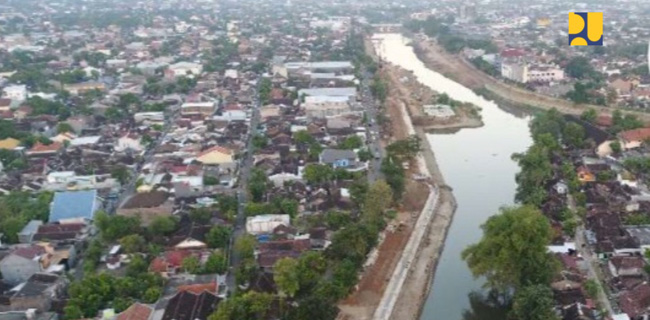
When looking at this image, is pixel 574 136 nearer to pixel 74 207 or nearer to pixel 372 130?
pixel 372 130

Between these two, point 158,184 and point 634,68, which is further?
point 634,68

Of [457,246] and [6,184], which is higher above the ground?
[6,184]

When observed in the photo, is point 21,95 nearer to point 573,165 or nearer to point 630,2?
point 573,165

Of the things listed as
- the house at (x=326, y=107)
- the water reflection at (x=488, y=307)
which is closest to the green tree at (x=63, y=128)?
the house at (x=326, y=107)

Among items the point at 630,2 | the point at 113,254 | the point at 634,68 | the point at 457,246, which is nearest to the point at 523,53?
the point at 634,68

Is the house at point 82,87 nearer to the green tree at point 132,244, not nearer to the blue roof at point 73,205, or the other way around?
the blue roof at point 73,205
